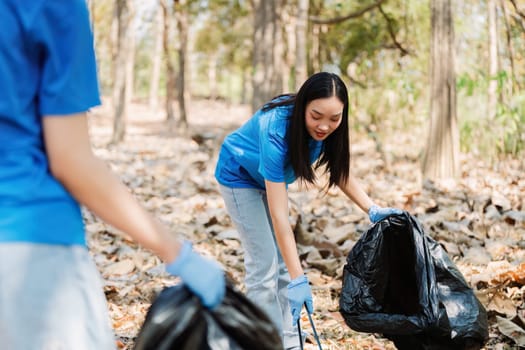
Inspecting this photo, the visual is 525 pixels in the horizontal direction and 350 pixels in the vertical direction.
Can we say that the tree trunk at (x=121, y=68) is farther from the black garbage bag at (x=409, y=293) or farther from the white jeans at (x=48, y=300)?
the white jeans at (x=48, y=300)

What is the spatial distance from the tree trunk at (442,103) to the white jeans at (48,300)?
6.66m

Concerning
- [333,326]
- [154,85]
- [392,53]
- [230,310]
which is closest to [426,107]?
[392,53]

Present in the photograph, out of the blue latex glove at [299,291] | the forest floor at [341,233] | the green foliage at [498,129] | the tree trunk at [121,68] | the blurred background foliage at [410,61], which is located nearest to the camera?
the blue latex glove at [299,291]

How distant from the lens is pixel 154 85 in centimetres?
3111

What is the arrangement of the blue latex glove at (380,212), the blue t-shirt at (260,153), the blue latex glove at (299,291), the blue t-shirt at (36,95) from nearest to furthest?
the blue t-shirt at (36,95) < the blue latex glove at (299,291) < the blue t-shirt at (260,153) < the blue latex glove at (380,212)

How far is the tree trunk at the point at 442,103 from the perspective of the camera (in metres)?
7.62

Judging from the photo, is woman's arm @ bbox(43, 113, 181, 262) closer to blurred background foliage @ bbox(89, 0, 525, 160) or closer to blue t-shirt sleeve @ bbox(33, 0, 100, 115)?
blue t-shirt sleeve @ bbox(33, 0, 100, 115)

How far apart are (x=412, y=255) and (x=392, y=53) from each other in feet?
39.6

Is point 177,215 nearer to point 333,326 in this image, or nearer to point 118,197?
point 333,326

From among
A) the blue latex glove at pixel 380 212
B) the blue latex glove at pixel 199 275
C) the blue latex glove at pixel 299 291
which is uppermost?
the blue latex glove at pixel 199 275

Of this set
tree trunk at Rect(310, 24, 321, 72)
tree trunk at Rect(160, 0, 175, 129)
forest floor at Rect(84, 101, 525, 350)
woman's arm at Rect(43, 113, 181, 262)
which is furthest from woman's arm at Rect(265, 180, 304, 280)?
tree trunk at Rect(160, 0, 175, 129)

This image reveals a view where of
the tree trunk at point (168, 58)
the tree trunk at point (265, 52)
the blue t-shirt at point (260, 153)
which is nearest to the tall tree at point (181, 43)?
the tree trunk at point (168, 58)

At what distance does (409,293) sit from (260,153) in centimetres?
91

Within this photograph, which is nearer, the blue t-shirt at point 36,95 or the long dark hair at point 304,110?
the blue t-shirt at point 36,95
